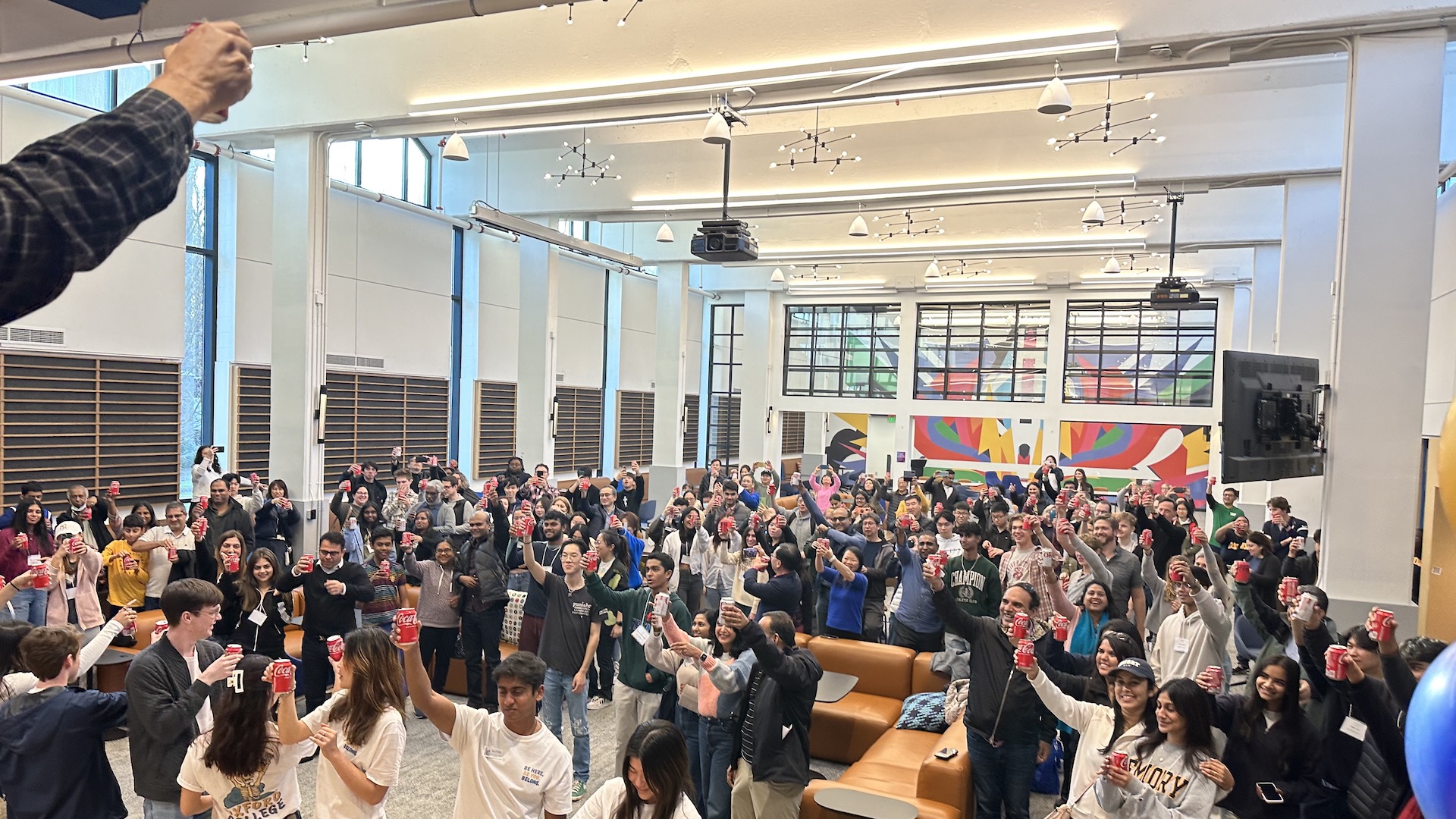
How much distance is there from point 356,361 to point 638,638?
406 inches

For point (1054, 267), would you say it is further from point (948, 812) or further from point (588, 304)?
point (948, 812)

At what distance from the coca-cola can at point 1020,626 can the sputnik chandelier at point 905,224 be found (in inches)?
446

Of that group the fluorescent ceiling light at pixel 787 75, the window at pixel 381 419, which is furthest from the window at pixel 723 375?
the fluorescent ceiling light at pixel 787 75

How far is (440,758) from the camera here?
6164 mm

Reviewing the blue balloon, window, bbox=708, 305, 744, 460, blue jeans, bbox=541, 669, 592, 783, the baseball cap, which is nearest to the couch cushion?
blue jeans, bbox=541, 669, 592, 783

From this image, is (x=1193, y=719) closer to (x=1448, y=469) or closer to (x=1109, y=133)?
(x=1448, y=469)

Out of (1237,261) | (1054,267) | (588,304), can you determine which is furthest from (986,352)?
(588,304)

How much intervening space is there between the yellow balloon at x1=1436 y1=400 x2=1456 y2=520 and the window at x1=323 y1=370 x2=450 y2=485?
41.4 ft

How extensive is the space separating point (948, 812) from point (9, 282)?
4.81 metres

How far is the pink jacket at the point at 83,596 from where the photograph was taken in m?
5.85

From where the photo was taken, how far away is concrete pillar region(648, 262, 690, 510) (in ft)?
62.5

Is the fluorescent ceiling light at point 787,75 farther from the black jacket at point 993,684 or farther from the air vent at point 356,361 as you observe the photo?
the black jacket at point 993,684

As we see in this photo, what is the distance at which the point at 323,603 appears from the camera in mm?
6074

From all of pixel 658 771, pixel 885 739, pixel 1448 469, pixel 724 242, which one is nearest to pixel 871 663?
pixel 885 739
